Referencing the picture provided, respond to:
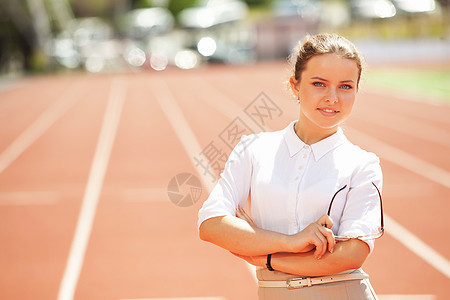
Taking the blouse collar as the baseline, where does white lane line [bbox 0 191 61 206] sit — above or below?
above

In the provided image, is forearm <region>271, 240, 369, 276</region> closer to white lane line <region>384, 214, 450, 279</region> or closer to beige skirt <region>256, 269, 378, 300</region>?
beige skirt <region>256, 269, 378, 300</region>

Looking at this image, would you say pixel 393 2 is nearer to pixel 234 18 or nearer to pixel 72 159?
pixel 234 18

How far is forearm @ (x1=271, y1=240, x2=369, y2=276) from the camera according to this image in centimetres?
163

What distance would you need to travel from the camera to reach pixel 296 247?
5.29 ft

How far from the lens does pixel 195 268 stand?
5.29 meters

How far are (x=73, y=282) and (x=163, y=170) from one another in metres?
4.27

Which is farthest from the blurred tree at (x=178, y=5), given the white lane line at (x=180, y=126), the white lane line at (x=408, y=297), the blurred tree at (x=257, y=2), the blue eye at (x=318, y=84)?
the blue eye at (x=318, y=84)

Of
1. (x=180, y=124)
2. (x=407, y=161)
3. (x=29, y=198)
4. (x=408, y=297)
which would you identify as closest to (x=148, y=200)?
(x=29, y=198)

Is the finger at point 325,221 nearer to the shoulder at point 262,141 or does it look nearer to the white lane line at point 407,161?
the shoulder at point 262,141

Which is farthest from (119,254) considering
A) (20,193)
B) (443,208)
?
(443,208)

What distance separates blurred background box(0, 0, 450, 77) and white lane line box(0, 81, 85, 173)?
1011 centimetres

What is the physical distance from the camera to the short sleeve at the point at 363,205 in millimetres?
1630

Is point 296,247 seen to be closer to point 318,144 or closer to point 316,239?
point 316,239

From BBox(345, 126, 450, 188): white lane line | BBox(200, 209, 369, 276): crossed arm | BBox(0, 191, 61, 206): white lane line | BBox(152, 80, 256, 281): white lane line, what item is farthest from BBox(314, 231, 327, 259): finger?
BBox(345, 126, 450, 188): white lane line
